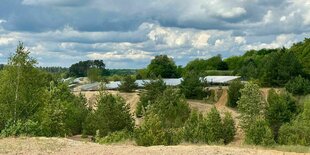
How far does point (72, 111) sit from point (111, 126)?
48.6 ft

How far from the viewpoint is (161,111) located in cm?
5678

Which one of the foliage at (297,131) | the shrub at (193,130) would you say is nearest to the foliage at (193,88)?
the foliage at (297,131)

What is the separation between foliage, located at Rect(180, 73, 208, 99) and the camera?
84.7 metres

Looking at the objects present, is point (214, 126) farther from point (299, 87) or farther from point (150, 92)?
point (299, 87)

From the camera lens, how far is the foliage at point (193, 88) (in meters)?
84.7

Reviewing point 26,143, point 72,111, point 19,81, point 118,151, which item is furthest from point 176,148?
point 72,111

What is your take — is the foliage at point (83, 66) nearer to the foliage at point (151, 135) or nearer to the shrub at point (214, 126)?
the shrub at point (214, 126)

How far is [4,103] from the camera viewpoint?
1519 inches

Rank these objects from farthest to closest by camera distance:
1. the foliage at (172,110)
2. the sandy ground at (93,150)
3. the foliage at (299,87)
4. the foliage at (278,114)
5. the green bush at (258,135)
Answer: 1. the foliage at (299,87)
2. the foliage at (278,114)
3. the foliage at (172,110)
4. the green bush at (258,135)
5. the sandy ground at (93,150)

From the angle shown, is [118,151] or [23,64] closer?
[118,151]

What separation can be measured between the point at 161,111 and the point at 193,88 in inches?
1125

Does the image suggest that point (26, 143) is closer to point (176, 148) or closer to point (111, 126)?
point (176, 148)

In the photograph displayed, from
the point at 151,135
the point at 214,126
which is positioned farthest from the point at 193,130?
the point at 151,135

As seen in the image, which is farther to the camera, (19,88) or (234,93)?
(234,93)
